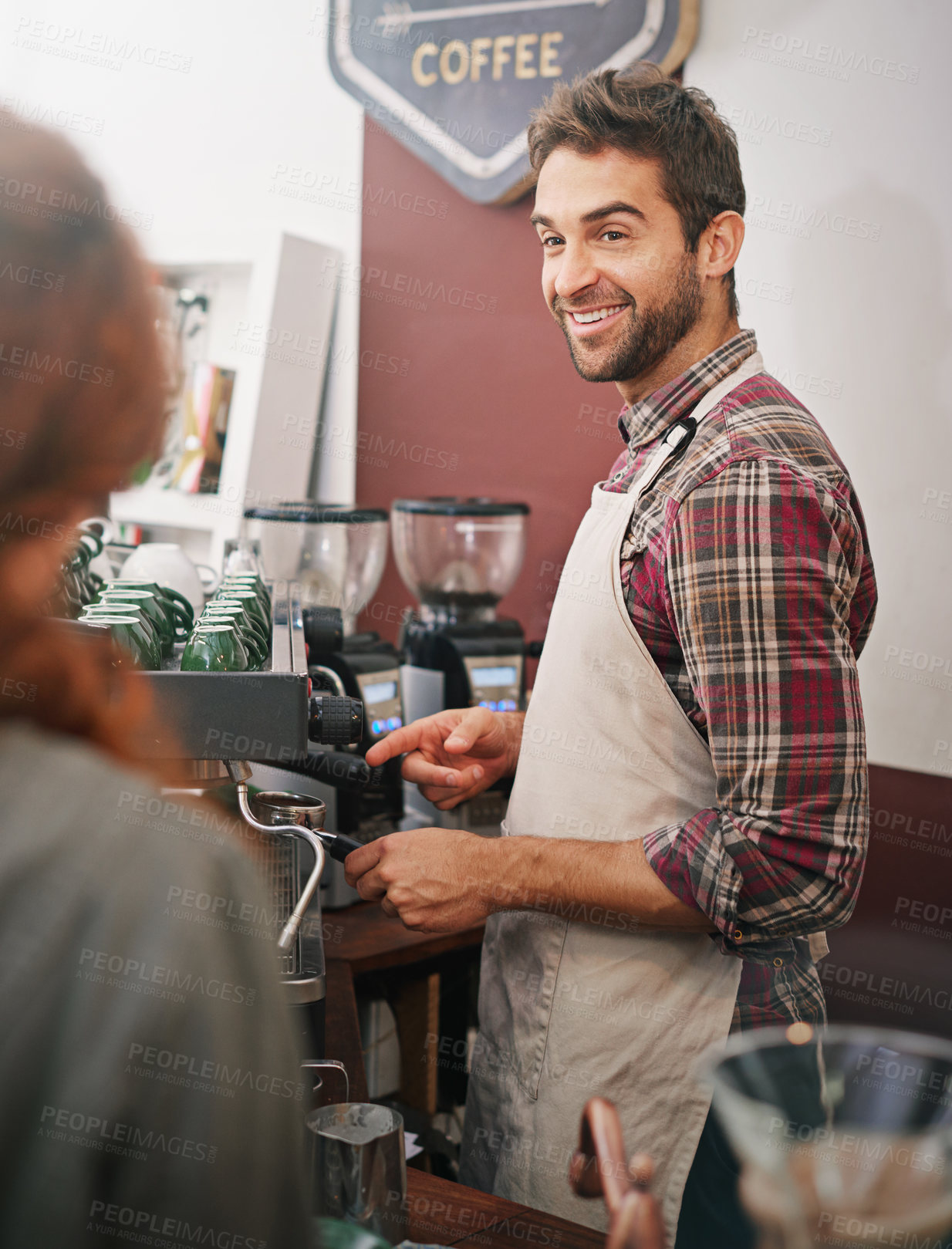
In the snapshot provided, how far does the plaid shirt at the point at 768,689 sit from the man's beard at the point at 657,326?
0.89 ft

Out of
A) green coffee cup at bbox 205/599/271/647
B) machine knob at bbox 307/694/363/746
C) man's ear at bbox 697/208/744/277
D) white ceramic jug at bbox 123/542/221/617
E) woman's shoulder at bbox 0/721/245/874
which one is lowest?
woman's shoulder at bbox 0/721/245/874

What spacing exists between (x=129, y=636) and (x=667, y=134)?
90cm

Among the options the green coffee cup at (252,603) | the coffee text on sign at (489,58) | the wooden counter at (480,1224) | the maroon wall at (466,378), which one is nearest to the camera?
the wooden counter at (480,1224)

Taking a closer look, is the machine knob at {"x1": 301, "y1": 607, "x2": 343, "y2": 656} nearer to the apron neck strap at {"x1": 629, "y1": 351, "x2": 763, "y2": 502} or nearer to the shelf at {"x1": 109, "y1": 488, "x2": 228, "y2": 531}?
the apron neck strap at {"x1": 629, "y1": 351, "x2": 763, "y2": 502}

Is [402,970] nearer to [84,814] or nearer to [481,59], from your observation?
[84,814]

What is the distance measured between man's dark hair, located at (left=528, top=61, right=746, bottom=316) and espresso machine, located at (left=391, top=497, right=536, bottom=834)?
0.93 metres

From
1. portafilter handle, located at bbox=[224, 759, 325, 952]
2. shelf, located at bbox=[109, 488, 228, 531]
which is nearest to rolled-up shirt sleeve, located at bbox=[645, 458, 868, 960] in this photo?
portafilter handle, located at bbox=[224, 759, 325, 952]

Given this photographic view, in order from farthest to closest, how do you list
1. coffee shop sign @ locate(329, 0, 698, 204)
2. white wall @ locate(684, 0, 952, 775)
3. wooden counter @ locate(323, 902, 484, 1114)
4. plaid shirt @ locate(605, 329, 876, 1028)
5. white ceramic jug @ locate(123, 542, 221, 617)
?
coffee shop sign @ locate(329, 0, 698, 204) → white wall @ locate(684, 0, 952, 775) → white ceramic jug @ locate(123, 542, 221, 617) → wooden counter @ locate(323, 902, 484, 1114) → plaid shirt @ locate(605, 329, 876, 1028)

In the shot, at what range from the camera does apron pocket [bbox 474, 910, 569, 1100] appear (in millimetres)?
1277

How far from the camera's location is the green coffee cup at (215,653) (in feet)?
3.66

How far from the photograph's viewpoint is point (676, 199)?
4.45 feet

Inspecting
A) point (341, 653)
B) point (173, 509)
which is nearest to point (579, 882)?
point (341, 653)

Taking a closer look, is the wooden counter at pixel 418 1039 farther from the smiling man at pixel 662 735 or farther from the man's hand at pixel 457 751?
the man's hand at pixel 457 751

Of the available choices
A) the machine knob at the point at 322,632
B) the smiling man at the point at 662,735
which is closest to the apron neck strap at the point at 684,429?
the smiling man at the point at 662,735
